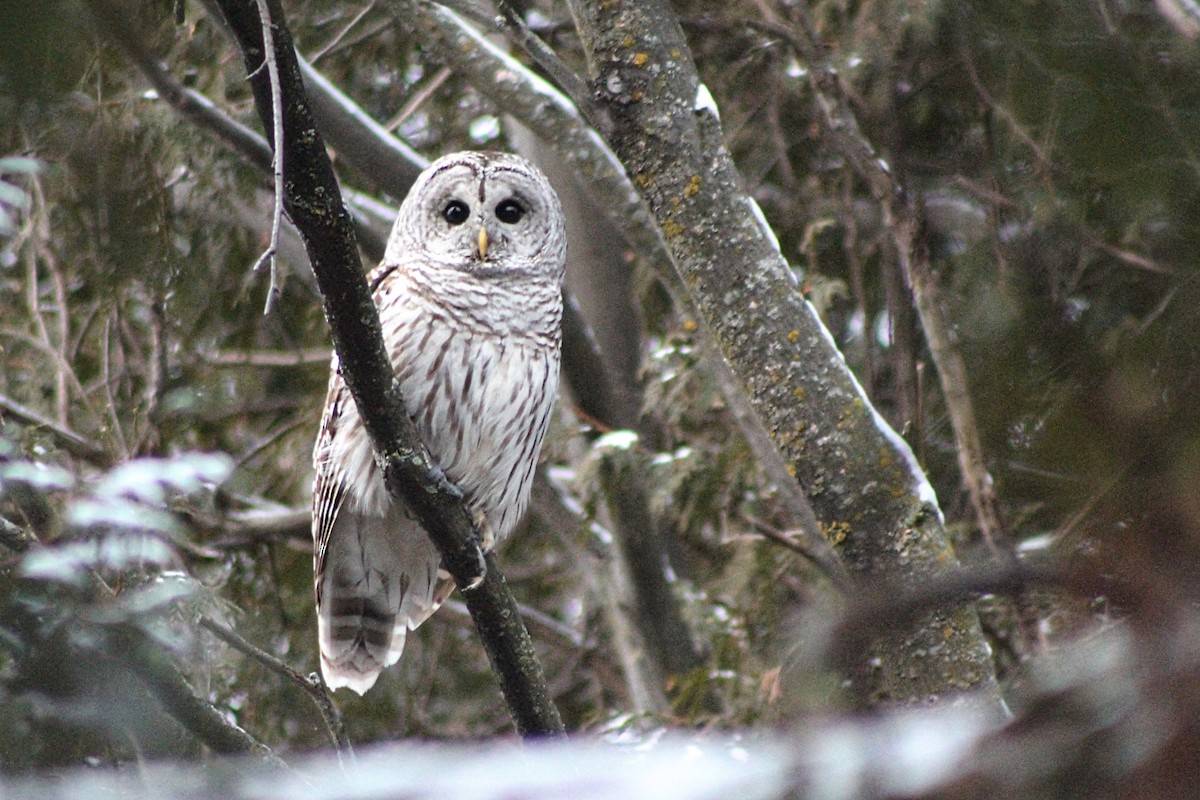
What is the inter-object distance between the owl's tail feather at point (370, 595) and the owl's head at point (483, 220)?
3.12 ft

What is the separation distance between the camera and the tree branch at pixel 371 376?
2.33 metres

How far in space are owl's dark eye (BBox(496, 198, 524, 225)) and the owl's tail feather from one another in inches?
46.1

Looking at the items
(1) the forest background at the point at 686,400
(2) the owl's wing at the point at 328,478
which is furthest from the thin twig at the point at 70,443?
(2) the owl's wing at the point at 328,478

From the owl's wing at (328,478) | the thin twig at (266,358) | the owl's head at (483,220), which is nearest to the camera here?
the owl's wing at (328,478)

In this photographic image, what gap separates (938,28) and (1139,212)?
137 inches

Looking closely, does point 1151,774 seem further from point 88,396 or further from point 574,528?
point 88,396

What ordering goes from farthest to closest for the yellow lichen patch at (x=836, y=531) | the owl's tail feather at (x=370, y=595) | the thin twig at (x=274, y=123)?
the owl's tail feather at (x=370, y=595) → the yellow lichen patch at (x=836, y=531) → the thin twig at (x=274, y=123)

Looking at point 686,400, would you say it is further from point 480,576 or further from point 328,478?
point 480,576

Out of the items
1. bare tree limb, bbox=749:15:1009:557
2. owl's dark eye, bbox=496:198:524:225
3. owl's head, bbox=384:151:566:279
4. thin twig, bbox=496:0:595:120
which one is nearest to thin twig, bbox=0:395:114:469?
owl's head, bbox=384:151:566:279

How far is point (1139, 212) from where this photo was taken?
1.79 meters

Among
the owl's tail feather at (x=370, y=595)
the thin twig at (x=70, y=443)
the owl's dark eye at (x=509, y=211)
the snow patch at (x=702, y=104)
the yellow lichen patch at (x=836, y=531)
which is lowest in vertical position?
the owl's tail feather at (x=370, y=595)

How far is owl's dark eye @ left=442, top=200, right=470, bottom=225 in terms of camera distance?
15.0 ft

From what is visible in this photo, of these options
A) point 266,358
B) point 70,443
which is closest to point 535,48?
point 70,443

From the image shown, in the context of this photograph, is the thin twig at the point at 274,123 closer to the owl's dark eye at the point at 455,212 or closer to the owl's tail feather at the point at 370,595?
the owl's tail feather at the point at 370,595
